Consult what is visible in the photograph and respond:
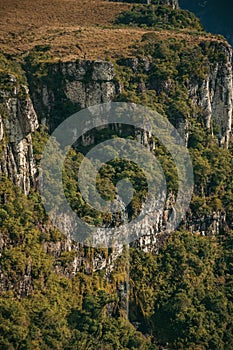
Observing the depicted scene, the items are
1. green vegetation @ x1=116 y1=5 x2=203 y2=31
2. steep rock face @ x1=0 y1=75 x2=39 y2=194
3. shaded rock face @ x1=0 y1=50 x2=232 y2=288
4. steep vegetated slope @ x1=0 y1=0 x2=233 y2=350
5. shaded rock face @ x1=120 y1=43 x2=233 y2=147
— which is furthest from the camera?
green vegetation @ x1=116 y1=5 x2=203 y2=31

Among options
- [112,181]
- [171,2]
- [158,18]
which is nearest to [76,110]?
[112,181]

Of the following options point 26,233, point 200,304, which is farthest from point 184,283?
point 26,233

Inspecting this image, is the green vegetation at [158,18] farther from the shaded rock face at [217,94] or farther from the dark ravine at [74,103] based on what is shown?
the dark ravine at [74,103]

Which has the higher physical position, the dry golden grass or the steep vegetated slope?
the dry golden grass

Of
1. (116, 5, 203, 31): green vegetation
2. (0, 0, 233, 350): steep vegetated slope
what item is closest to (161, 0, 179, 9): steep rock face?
(116, 5, 203, 31): green vegetation

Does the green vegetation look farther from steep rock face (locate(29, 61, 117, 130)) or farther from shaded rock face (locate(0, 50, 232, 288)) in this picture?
steep rock face (locate(29, 61, 117, 130))

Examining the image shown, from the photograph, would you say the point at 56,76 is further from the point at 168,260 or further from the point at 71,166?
the point at 168,260

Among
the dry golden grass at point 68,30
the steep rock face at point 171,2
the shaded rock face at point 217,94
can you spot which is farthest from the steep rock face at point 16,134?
the steep rock face at point 171,2

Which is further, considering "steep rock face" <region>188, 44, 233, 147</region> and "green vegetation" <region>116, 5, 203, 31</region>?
"green vegetation" <region>116, 5, 203, 31</region>
